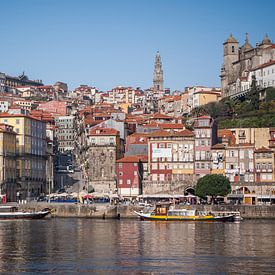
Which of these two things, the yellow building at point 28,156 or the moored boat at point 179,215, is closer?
the moored boat at point 179,215

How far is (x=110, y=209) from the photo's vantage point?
277ft

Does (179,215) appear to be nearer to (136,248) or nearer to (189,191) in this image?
(189,191)

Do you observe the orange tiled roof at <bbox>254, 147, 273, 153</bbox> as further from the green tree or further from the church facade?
the church facade

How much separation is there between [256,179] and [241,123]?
17.8 m

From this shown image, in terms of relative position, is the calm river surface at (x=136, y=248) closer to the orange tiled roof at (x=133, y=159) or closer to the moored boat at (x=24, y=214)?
the moored boat at (x=24, y=214)

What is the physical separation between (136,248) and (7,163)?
53.7 metres

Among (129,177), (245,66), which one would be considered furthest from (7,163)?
(245,66)

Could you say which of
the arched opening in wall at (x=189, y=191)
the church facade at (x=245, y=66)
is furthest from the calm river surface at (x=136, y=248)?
the church facade at (x=245, y=66)

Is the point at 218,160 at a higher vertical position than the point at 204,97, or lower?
lower

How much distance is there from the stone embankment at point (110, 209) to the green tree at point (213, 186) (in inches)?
105

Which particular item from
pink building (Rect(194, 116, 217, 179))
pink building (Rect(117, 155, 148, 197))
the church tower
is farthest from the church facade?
pink building (Rect(117, 155, 148, 197))

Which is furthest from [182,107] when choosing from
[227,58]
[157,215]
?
[157,215]

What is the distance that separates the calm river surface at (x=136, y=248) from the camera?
145 feet

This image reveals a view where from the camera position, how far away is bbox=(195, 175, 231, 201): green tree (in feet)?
283
